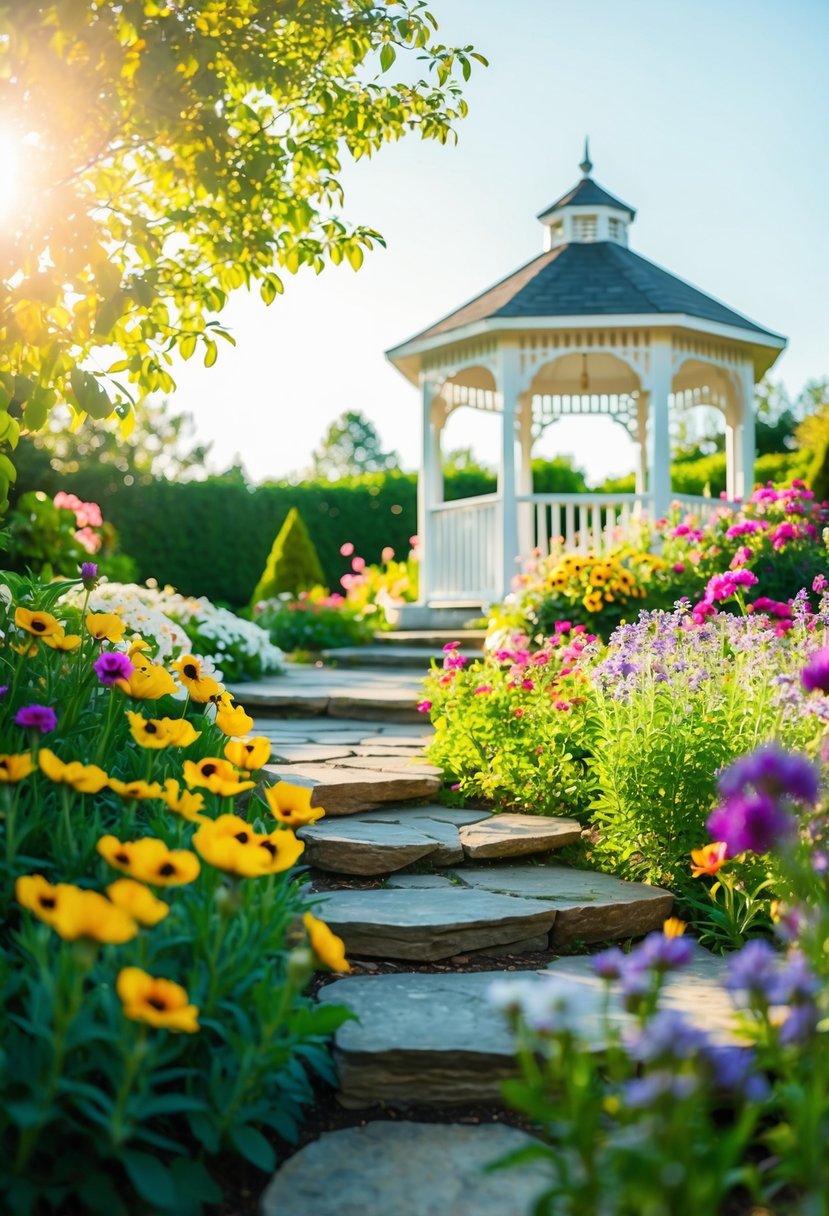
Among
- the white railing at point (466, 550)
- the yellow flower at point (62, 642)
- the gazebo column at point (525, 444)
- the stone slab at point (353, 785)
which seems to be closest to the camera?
the yellow flower at point (62, 642)

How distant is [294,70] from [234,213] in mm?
500

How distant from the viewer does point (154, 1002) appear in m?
1.51

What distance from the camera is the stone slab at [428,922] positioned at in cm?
263

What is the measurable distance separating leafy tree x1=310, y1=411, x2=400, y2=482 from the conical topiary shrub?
46298 mm

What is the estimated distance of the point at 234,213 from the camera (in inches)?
126

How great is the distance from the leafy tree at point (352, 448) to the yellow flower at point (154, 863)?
56190mm

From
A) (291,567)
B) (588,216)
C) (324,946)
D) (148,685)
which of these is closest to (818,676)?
(324,946)

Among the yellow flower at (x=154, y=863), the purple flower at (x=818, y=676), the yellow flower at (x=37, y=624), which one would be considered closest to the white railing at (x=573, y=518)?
the yellow flower at (x=37, y=624)

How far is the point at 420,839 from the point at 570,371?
8205 millimetres

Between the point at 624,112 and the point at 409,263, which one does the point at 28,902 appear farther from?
the point at 624,112

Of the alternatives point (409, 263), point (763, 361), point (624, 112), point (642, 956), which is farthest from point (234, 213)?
point (763, 361)

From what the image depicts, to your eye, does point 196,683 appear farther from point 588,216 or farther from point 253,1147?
point 588,216

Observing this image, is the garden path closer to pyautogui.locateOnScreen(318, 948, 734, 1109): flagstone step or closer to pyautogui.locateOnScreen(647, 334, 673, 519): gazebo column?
pyautogui.locateOnScreen(318, 948, 734, 1109): flagstone step

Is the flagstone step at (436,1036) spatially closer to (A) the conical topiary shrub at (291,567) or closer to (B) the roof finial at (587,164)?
(A) the conical topiary shrub at (291,567)
